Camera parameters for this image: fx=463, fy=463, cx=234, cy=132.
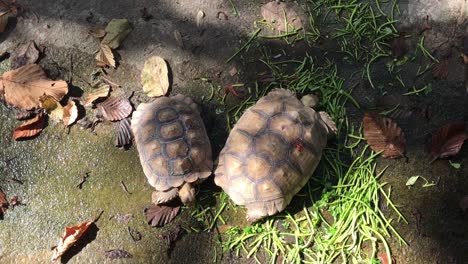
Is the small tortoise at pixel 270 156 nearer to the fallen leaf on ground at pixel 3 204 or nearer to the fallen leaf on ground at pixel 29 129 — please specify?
the fallen leaf on ground at pixel 29 129

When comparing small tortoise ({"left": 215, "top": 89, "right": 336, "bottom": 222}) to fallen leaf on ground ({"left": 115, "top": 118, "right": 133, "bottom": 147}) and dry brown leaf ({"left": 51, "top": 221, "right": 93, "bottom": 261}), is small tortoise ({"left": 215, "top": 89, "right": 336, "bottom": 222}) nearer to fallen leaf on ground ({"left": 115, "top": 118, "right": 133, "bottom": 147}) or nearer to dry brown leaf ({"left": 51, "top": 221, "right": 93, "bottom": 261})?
fallen leaf on ground ({"left": 115, "top": 118, "right": 133, "bottom": 147})

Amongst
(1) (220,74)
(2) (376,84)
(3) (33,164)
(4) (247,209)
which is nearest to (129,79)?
(1) (220,74)

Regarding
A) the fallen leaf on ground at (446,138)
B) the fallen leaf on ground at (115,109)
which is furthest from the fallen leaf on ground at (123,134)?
the fallen leaf on ground at (446,138)

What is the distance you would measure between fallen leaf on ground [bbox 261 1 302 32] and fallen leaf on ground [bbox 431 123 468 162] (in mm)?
1363

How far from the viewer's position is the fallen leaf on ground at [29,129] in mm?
3590

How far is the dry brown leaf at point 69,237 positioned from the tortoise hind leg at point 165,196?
20.9 inches

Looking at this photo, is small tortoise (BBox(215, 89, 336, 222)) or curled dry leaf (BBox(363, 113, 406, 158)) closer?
small tortoise (BBox(215, 89, 336, 222))

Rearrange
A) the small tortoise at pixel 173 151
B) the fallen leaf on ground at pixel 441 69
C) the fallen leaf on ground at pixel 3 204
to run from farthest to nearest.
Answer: the fallen leaf on ground at pixel 441 69
the fallen leaf on ground at pixel 3 204
the small tortoise at pixel 173 151

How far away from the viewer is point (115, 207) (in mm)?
3385

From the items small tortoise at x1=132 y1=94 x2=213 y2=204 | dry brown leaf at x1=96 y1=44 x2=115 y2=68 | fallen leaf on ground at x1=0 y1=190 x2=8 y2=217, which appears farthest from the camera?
dry brown leaf at x1=96 y1=44 x2=115 y2=68

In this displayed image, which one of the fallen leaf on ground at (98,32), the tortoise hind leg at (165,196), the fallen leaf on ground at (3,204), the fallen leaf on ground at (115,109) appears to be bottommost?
the fallen leaf on ground at (3,204)

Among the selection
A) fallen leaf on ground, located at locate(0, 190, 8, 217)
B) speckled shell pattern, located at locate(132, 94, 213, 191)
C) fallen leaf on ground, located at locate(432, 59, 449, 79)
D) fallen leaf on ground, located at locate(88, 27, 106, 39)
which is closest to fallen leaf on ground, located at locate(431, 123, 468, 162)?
fallen leaf on ground, located at locate(432, 59, 449, 79)

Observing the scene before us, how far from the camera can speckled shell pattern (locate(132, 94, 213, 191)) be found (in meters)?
3.18

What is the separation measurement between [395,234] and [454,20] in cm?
178
